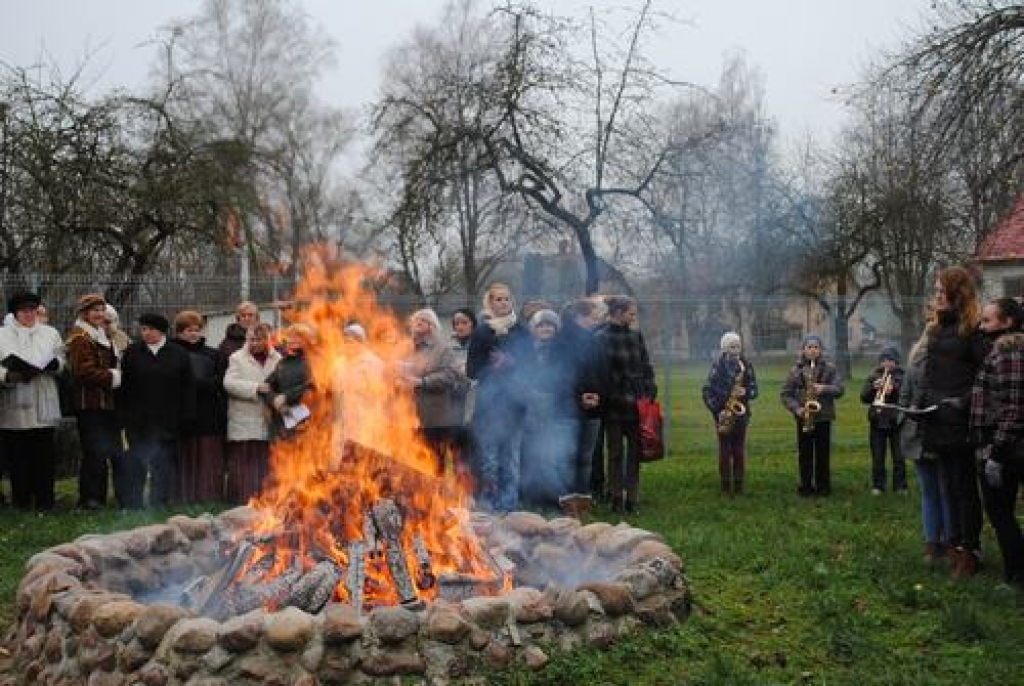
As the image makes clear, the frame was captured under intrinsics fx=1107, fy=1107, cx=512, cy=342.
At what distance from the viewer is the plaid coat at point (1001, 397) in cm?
673

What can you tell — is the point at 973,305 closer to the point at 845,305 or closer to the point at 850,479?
the point at 850,479

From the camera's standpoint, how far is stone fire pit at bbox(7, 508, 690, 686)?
5160 mm

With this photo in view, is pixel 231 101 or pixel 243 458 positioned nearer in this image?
pixel 243 458

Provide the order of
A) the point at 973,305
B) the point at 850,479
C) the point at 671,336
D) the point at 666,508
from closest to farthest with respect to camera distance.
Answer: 1. the point at 973,305
2. the point at 666,508
3. the point at 850,479
4. the point at 671,336

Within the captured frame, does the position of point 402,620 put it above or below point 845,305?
below

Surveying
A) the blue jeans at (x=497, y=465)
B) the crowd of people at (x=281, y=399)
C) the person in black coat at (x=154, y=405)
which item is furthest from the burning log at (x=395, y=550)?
the person in black coat at (x=154, y=405)

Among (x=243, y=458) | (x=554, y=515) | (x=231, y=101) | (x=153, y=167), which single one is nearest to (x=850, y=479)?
(x=554, y=515)

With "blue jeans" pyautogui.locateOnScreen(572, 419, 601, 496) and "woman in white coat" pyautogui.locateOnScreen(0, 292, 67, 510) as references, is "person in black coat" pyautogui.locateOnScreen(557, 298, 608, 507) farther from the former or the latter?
"woman in white coat" pyautogui.locateOnScreen(0, 292, 67, 510)

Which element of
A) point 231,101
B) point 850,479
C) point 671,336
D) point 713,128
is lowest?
point 850,479

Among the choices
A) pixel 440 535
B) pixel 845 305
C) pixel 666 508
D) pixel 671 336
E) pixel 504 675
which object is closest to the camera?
pixel 504 675

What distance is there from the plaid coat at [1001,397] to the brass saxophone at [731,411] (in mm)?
4493

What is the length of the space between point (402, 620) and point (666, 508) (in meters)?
5.75

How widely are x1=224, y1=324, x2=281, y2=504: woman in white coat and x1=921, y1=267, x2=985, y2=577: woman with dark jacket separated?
5.96 meters

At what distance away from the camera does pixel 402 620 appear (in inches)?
208
